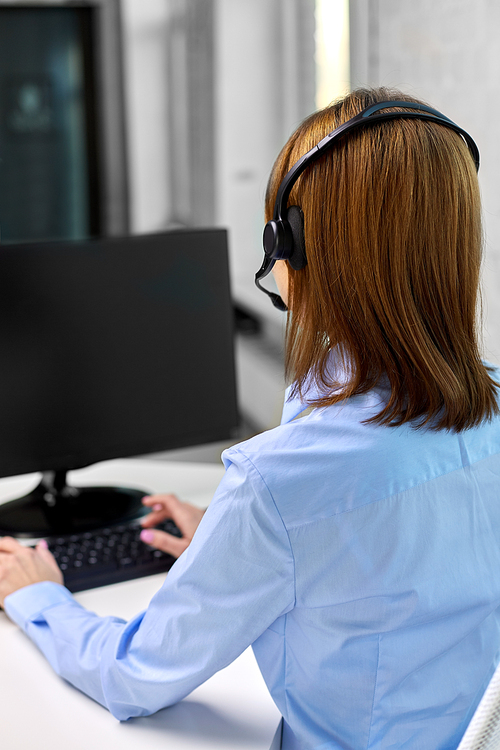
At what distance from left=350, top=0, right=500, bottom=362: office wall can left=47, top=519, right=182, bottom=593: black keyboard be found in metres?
0.68

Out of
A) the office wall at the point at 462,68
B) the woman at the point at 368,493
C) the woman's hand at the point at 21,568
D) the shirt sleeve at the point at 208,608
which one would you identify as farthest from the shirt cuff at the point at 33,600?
the office wall at the point at 462,68

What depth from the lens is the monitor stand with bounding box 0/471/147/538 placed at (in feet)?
3.93

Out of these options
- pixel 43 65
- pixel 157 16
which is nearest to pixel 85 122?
pixel 43 65

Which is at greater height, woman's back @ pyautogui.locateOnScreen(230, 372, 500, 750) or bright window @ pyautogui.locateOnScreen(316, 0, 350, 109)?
bright window @ pyautogui.locateOnScreen(316, 0, 350, 109)

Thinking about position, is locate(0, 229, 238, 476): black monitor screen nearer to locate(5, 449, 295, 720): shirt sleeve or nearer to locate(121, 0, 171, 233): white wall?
locate(5, 449, 295, 720): shirt sleeve

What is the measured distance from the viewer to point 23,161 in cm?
348

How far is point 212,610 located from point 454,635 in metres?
0.22

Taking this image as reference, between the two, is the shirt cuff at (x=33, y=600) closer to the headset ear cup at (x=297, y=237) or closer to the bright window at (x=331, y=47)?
the headset ear cup at (x=297, y=237)

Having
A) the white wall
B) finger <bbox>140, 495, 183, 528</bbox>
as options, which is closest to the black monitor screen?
finger <bbox>140, 495, 183, 528</bbox>

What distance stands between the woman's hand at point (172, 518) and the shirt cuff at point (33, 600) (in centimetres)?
18

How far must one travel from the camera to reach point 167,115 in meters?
3.70

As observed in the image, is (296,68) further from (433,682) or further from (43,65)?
(433,682)

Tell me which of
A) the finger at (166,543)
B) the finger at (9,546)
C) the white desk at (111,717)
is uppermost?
the finger at (9,546)

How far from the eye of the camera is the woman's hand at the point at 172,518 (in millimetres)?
1091
